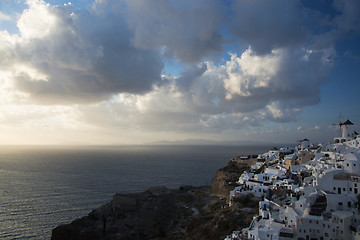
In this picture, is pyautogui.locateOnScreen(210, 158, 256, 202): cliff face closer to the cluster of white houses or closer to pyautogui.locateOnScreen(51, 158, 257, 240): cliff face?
pyautogui.locateOnScreen(51, 158, 257, 240): cliff face

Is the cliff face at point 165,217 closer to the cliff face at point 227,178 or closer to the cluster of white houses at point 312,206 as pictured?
the cliff face at point 227,178

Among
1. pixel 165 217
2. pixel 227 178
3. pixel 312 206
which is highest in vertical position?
pixel 312 206

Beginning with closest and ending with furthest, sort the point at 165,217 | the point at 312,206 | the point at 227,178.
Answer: the point at 312,206
the point at 165,217
the point at 227,178

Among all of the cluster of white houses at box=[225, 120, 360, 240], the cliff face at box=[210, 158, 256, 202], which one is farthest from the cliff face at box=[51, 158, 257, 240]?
the cluster of white houses at box=[225, 120, 360, 240]

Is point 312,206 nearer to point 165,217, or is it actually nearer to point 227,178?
point 165,217

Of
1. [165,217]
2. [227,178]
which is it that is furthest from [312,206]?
[227,178]

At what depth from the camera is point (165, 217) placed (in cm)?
6000

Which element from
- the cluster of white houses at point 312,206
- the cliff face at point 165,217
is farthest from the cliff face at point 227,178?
the cluster of white houses at point 312,206

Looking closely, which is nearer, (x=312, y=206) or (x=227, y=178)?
(x=312, y=206)

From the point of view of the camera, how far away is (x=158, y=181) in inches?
4063

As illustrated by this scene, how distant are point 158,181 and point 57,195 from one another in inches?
1557

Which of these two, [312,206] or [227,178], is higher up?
[312,206]

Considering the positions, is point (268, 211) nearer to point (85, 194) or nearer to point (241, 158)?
point (241, 158)

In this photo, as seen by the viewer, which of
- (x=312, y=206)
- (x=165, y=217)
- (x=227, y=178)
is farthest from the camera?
(x=227, y=178)
